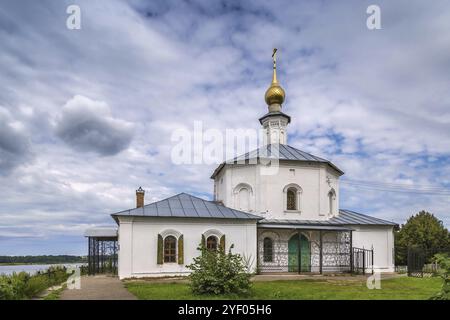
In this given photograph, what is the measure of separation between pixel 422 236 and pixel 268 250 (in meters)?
20.6

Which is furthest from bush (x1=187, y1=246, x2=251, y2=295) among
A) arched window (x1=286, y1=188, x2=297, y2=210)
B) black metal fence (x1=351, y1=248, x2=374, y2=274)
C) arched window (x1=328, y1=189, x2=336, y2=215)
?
arched window (x1=328, y1=189, x2=336, y2=215)

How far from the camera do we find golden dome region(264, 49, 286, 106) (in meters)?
26.4

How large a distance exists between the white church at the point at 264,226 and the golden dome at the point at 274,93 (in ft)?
11.7

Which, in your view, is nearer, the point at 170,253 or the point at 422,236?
the point at 170,253

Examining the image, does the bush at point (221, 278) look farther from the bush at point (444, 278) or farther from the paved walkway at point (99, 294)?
the bush at point (444, 278)

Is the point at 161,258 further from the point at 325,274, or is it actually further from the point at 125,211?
the point at 325,274

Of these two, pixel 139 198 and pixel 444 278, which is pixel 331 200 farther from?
pixel 444 278

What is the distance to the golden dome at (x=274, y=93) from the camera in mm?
26406

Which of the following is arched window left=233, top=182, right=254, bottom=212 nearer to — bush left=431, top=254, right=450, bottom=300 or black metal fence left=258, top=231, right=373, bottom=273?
black metal fence left=258, top=231, right=373, bottom=273

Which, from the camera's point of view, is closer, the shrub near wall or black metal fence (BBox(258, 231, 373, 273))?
the shrub near wall

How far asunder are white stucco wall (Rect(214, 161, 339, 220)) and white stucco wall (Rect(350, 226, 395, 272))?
79.7 inches

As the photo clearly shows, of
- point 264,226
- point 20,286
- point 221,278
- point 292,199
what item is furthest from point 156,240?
point 292,199

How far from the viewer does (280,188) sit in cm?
2200
